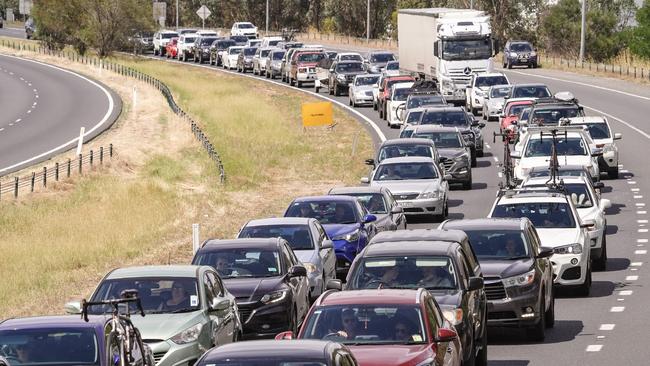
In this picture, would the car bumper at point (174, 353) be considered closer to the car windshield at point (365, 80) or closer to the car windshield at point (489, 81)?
the car windshield at point (489, 81)

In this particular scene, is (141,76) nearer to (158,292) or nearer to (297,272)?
(297,272)

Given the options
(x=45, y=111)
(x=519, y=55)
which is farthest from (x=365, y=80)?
(x=519, y=55)

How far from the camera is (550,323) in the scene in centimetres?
2241

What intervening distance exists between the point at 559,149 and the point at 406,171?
16.7 ft

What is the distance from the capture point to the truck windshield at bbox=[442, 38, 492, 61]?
66.1 meters

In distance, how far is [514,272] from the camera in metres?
21.2

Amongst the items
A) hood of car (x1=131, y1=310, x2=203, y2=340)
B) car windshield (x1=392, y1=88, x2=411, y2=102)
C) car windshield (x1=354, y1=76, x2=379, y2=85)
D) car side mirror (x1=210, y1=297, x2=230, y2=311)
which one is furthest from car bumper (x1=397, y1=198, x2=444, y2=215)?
car windshield (x1=354, y1=76, x2=379, y2=85)

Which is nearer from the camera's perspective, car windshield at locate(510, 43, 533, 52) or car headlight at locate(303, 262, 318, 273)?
car headlight at locate(303, 262, 318, 273)

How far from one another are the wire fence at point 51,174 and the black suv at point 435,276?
2551 centimetres

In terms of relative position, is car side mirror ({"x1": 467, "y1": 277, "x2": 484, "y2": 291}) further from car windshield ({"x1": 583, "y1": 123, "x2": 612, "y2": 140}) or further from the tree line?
the tree line

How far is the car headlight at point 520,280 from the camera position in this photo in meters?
21.0

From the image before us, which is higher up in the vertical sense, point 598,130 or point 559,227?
point 559,227

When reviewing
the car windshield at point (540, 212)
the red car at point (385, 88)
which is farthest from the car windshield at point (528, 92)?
the car windshield at point (540, 212)

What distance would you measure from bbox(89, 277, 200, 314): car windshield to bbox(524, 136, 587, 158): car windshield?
2266 cm
